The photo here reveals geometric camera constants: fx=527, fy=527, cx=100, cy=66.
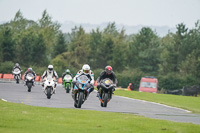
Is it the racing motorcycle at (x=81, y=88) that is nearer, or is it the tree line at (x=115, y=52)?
the racing motorcycle at (x=81, y=88)

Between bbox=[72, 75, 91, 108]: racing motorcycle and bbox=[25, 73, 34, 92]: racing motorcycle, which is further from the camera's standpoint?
bbox=[25, 73, 34, 92]: racing motorcycle

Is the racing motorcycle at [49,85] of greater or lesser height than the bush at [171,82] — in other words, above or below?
below

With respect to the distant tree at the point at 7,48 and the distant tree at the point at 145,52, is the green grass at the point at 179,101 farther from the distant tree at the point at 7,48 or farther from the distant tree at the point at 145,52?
the distant tree at the point at 145,52

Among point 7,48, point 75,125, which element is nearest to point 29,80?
point 75,125

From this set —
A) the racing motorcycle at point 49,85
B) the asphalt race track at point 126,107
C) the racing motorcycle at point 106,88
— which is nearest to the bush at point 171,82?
the asphalt race track at point 126,107

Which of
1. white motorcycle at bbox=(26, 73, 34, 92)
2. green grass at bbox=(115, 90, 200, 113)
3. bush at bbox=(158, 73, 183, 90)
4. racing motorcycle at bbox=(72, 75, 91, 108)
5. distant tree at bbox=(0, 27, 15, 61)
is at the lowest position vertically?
green grass at bbox=(115, 90, 200, 113)

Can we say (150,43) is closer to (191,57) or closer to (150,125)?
(191,57)

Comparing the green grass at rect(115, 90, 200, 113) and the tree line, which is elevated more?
the tree line

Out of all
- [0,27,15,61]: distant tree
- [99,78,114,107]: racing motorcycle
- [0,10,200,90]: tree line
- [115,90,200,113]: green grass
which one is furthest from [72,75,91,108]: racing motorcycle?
[0,27,15,61]: distant tree

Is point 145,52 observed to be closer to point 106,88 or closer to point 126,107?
point 126,107

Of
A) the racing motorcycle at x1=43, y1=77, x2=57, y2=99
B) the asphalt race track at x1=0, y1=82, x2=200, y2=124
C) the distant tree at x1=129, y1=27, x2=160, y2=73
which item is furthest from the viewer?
the distant tree at x1=129, y1=27, x2=160, y2=73

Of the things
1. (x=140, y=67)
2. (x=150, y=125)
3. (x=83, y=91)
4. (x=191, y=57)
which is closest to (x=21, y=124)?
(x=150, y=125)

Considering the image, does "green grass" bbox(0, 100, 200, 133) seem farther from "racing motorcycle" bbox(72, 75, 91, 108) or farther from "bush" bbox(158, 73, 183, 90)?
"bush" bbox(158, 73, 183, 90)

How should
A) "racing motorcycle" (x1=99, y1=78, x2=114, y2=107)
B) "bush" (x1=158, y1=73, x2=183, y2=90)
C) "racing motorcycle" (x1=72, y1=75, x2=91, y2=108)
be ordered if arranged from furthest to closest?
1. "bush" (x1=158, y1=73, x2=183, y2=90)
2. "racing motorcycle" (x1=99, y1=78, x2=114, y2=107)
3. "racing motorcycle" (x1=72, y1=75, x2=91, y2=108)
